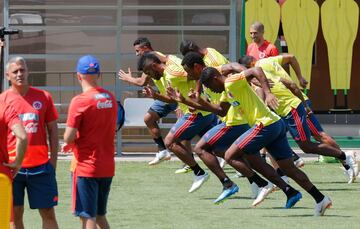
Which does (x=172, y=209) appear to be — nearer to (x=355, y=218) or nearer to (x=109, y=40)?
(x=355, y=218)

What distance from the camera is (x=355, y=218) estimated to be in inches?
492

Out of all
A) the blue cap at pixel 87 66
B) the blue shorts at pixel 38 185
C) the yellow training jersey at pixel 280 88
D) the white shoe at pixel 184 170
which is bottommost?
the white shoe at pixel 184 170

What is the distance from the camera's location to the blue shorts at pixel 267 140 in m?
12.9

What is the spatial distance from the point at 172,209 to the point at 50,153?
11.5 ft

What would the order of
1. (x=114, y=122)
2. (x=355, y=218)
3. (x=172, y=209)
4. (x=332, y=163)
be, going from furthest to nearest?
(x=332, y=163), (x=172, y=209), (x=355, y=218), (x=114, y=122)

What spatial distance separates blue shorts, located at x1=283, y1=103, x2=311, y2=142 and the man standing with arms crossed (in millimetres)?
5606

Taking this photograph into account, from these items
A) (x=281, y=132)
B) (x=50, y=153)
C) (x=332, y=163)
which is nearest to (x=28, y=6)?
(x=332, y=163)

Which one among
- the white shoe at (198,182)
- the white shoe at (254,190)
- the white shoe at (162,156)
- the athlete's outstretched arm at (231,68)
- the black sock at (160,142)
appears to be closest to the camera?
the athlete's outstretched arm at (231,68)

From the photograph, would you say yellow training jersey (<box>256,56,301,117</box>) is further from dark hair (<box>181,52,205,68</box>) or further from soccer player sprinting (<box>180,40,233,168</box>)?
dark hair (<box>181,52,205,68</box>)

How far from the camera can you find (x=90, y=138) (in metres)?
9.66

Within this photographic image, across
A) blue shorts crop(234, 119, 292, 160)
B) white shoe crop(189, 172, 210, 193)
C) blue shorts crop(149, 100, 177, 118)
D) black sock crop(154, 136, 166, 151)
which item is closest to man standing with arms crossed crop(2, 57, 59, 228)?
blue shorts crop(234, 119, 292, 160)

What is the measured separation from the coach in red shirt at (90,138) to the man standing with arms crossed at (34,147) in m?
0.38

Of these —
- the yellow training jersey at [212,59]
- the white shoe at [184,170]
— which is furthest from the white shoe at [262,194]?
the white shoe at [184,170]

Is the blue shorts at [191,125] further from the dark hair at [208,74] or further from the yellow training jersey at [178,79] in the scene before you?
the dark hair at [208,74]
